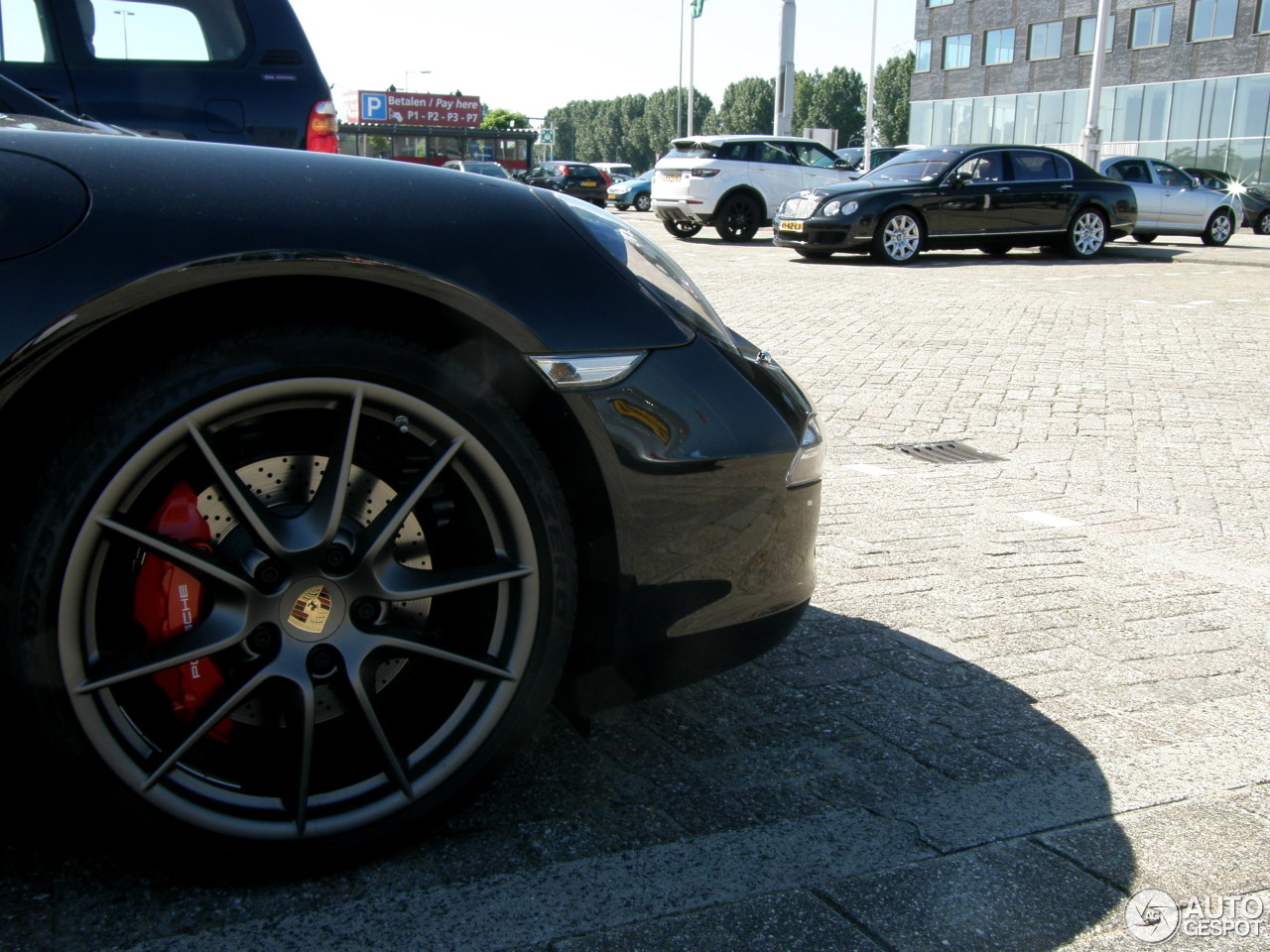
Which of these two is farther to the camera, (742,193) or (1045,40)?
(1045,40)

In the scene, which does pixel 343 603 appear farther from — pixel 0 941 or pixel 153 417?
pixel 0 941

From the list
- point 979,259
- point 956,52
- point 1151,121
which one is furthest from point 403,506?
point 956,52

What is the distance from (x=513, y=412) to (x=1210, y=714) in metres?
1.83

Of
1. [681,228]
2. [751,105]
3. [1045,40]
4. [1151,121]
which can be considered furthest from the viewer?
[751,105]

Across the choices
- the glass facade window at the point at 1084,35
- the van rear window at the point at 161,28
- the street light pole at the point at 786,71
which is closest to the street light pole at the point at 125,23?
the van rear window at the point at 161,28

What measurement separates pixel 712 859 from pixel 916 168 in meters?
15.8

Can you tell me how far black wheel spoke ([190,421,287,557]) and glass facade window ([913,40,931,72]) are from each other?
57985 mm

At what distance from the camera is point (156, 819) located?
5.94 feet

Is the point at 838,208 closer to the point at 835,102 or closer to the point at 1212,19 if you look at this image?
the point at 1212,19

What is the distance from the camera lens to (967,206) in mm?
16328

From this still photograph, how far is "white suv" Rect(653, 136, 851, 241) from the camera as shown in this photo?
19938mm

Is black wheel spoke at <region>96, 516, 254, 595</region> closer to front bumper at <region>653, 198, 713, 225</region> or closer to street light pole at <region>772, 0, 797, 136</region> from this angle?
front bumper at <region>653, 198, 713, 225</region>

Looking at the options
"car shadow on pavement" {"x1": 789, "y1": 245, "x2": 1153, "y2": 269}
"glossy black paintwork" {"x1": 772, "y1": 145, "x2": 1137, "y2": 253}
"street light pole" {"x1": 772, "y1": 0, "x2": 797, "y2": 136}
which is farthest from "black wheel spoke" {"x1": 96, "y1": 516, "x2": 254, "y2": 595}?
"street light pole" {"x1": 772, "y1": 0, "x2": 797, "y2": 136}

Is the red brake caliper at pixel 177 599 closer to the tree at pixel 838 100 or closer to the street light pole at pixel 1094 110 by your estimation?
the street light pole at pixel 1094 110
